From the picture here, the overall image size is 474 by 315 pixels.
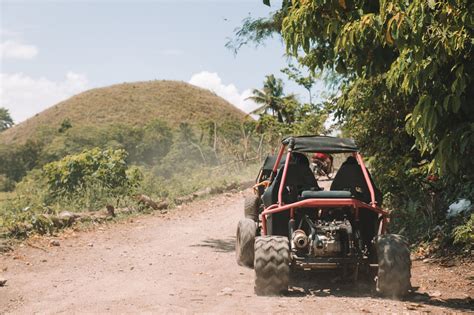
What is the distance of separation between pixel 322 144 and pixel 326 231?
148 cm

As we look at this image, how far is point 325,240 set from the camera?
21.8 feet

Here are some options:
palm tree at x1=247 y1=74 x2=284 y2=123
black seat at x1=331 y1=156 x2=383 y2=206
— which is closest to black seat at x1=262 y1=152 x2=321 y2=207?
black seat at x1=331 y1=156 x2=383 y2=206

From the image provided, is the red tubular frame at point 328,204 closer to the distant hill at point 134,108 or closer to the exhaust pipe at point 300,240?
the exhaust pipe at point 300,240

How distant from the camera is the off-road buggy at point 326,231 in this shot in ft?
21.1

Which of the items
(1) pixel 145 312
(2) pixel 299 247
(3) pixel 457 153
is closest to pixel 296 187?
(2) pixel 299 247

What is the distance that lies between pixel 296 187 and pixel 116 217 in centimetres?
775

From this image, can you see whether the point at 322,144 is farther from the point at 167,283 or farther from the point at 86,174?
the point at 86,174

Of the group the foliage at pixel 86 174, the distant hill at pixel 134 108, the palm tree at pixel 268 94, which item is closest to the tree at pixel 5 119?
the distant hill at pixel 134 108

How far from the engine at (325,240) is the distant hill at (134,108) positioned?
3013 inches

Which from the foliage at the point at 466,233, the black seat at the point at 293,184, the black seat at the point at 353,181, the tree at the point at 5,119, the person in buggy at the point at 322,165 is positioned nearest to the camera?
the black seat at the point at 293,184

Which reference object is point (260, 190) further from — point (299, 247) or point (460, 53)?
point (460, 53)

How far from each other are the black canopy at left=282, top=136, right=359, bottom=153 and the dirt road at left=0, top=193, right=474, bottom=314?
1.79m

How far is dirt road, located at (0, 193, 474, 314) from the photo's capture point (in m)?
6.12

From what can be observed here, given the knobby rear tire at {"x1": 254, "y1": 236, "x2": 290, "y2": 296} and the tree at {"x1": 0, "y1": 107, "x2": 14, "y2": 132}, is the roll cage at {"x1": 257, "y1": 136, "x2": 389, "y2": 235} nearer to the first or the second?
the knobby rear tire at {"x1": 254, "y1": 236, "x2": 290, "y2": 296}
